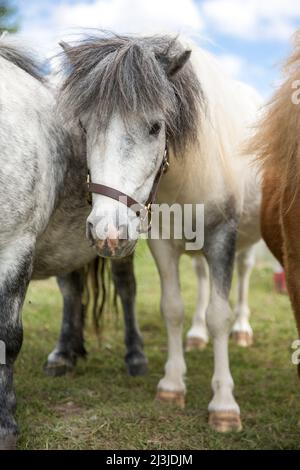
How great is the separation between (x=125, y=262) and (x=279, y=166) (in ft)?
5.97

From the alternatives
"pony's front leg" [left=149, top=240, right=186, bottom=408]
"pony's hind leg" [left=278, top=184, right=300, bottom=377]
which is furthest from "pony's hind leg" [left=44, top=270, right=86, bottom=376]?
"pony's hind leg" [left=278, top=184, right=300, bottom=377]

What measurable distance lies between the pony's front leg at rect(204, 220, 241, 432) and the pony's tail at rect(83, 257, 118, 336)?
4.26ft

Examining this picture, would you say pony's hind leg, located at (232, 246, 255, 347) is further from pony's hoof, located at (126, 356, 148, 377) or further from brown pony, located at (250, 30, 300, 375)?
brown pony, located at (250, 30, 300, 375)

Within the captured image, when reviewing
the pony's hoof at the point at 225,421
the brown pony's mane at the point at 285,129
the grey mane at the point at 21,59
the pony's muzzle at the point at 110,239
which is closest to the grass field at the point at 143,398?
the pony's hoof at the point at 225,421

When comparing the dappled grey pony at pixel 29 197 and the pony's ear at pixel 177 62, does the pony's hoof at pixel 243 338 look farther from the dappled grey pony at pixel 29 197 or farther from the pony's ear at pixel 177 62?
the pony's ear at pixel 177 62

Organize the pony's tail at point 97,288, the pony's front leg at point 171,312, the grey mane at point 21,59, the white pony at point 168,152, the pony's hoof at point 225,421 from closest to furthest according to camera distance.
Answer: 1. the white pony at point 168,152
2. the grey mane at point 21,59
3. the pony's hoof at point 225,421
4. the pony's front leg at point 171,312
5. the pony's tail at point 97,288

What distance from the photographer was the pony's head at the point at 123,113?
264cm

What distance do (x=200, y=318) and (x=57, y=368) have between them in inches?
65.5

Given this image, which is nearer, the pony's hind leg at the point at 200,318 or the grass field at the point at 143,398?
the grass field at the point at 143,398

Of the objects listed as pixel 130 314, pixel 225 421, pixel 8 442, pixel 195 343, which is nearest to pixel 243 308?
pixel 195 343

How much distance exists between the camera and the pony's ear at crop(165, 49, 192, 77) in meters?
2.92

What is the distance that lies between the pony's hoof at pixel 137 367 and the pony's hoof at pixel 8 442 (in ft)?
5.98

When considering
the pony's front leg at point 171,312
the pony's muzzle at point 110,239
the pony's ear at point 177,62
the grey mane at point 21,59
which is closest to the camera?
the pony's muzzle at point 110,239

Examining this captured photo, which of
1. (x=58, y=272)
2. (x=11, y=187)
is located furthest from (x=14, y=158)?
(x=58, y=272)
